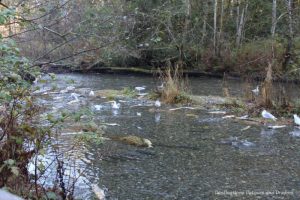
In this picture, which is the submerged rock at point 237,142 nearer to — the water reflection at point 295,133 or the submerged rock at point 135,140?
the water reflection at point 295,133

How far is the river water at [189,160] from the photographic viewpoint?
4141 millimetres

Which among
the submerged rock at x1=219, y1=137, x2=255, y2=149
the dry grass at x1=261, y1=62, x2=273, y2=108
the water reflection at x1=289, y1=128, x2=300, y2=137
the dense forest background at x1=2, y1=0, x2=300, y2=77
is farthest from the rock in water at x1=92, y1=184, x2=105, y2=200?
the dense forest background at x1=2, y1=0, x2=300, y2=77

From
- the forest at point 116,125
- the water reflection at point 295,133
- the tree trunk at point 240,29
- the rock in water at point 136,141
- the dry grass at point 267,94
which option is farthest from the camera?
the tree trunk at point 240,29

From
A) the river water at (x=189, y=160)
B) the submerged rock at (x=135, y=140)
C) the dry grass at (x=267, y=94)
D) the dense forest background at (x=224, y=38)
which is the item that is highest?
the dense forest background at (x=224, y=38)

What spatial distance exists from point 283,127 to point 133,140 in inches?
103

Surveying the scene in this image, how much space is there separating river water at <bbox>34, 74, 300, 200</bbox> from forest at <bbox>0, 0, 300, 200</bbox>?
0.01 metres

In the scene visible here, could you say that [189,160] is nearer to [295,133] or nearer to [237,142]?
[237,142]

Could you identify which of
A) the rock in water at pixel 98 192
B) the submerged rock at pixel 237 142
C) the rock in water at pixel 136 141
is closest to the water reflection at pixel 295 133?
the submerged rock at pixel 237 142

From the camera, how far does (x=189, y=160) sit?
205 inches

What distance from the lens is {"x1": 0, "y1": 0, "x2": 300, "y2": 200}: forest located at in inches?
131

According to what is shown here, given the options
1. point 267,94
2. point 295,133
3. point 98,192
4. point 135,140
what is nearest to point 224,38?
point 267,94

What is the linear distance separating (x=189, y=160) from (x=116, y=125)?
2218mm

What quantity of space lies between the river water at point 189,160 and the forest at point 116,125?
0.01 meters

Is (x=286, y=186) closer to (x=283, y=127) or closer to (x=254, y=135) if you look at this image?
(x=254, y=135)
